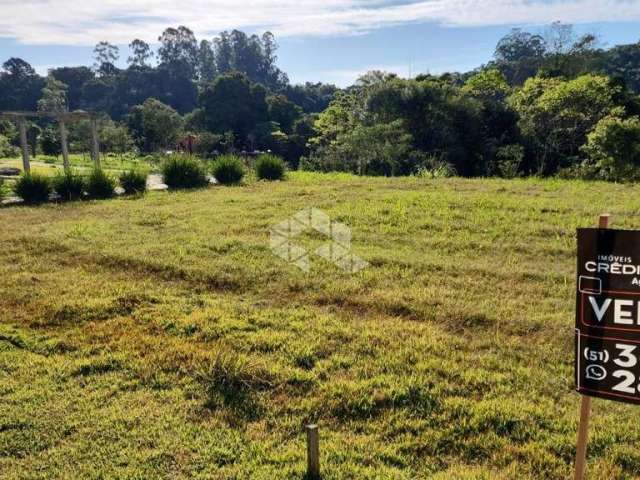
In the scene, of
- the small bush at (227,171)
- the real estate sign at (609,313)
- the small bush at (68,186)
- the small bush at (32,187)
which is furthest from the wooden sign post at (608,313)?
the small bush at (227,171)

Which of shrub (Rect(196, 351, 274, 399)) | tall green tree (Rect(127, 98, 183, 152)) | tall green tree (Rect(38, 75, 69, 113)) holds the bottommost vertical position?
shrub (Rect(196, 351, 274, 399))

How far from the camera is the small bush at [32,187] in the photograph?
9289 mm

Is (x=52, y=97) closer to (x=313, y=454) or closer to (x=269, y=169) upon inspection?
(x=269, y=169)

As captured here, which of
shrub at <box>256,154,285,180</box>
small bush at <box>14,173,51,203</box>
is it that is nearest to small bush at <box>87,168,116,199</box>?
small bush at <box>14,173,51,203</box>

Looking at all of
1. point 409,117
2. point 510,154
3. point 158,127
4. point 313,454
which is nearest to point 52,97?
point 158,127

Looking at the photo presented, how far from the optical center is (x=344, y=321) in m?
3.74

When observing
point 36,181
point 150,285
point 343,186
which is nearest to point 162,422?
point 150,285

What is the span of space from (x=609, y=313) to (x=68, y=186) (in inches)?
382

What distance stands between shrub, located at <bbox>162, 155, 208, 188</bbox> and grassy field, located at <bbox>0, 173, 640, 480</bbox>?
177 inches

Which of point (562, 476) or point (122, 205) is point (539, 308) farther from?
point (122, 205)

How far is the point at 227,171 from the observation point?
1112cm

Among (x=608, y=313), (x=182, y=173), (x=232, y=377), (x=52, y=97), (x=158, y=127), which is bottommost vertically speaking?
(x=232, y=377)

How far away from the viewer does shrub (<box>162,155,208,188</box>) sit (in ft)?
35.0

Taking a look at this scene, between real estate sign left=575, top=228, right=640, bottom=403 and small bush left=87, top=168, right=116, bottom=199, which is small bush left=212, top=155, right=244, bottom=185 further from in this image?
real estate sign left=575, top=228, right=640, bottom=403
